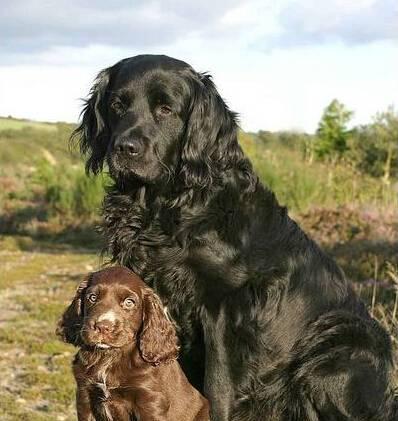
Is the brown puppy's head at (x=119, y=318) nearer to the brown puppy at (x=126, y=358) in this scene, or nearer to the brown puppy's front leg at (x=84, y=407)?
the brown puppy at (x=126, y=358)

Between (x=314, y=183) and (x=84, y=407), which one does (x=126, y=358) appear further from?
(x=314, y=183)

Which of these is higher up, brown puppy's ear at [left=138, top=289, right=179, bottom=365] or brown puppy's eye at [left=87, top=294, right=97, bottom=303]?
brown puppy's eye at [left=87, top=294, right=97, bottom=303]

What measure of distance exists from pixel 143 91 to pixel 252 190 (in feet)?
2.83

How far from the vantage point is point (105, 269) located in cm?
430

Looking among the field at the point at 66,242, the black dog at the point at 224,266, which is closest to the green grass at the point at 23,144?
the field at the point at 66,242

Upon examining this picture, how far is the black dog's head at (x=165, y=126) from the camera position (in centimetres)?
434

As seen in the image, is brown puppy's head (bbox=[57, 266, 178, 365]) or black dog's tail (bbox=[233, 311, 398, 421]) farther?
black dog's tail (bbox=[233, 311, 398, 421])

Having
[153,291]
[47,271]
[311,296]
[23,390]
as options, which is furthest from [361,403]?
[47,271]

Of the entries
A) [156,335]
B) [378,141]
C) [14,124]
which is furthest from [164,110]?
[378,141]

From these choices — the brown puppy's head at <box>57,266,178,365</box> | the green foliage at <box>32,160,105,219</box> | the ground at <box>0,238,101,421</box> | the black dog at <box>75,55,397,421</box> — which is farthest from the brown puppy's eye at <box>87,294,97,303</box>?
the green foliage at <box>32,160,105,219</box>

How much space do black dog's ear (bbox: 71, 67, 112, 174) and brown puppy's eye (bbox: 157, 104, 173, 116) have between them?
43 centimetres

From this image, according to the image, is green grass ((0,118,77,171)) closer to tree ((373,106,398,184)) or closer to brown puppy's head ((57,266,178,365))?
tree ((373,106,398,184))

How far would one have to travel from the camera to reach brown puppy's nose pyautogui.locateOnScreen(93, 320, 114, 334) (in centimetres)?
395

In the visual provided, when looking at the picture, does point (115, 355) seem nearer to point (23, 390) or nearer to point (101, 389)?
point (101, 389)
